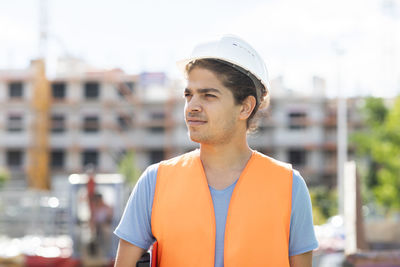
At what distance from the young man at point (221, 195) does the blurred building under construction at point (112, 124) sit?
40222 mm

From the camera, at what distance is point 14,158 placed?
149ft

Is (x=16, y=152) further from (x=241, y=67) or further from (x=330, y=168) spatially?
(x=241, y=67)

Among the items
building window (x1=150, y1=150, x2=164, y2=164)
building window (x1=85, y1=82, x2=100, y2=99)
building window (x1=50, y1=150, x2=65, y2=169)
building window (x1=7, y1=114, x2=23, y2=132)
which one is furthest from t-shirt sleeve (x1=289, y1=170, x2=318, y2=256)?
building window (x1=50, y1=150, x2=65, y2=169)

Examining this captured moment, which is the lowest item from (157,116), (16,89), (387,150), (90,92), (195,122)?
(195,122)

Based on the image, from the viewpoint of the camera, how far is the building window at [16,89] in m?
45.0

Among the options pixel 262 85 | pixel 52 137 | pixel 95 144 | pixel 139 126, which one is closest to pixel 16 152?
pixel 52 137

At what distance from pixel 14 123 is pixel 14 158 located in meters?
2.63

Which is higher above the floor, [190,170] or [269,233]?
[190,170]

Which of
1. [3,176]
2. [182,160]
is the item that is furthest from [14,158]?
[182,160]

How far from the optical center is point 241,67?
197 cm

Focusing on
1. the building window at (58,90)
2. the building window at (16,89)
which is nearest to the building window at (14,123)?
the building window at (16,89)

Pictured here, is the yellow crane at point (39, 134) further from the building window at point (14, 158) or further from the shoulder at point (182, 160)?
the shoulder at point (182, 160)

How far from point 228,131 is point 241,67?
0.21m

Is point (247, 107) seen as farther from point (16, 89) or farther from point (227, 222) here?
point (16, 89)
